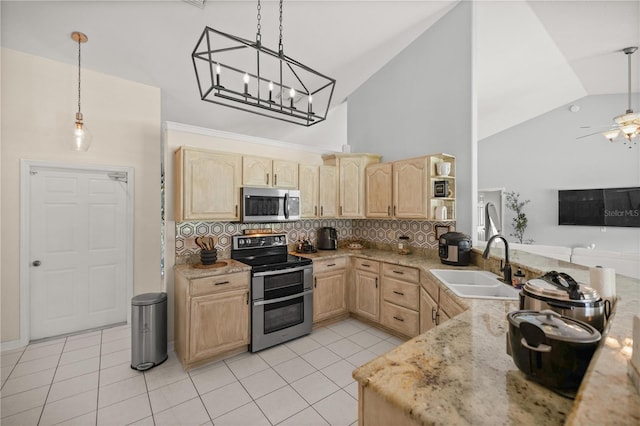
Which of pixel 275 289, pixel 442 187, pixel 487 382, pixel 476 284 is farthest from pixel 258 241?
pixel 487 382

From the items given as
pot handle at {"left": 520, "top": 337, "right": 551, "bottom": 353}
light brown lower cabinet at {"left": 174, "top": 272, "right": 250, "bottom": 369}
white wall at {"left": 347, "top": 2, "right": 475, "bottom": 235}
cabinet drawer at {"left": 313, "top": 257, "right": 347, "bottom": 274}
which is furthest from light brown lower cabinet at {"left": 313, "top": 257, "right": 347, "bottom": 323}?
pot handle at {"left": 520, "top": 337, "right": 551, "bottom": 353}

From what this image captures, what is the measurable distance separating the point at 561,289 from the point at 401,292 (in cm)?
209

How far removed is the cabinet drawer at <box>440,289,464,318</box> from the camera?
1.96 m

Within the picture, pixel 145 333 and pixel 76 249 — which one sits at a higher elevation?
pixel 76 249

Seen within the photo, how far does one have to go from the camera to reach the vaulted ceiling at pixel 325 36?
2561mm

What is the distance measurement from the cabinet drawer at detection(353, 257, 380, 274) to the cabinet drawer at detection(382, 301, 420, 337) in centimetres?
43

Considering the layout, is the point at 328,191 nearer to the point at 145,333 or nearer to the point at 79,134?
the point at 145,333

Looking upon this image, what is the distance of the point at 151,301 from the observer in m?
2.65

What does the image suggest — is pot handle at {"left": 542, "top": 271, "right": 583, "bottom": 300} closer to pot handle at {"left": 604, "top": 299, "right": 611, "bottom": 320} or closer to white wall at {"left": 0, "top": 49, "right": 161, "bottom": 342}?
pot handle at {"left": 604, "top": 299, "right": 611, "bottom": 320}

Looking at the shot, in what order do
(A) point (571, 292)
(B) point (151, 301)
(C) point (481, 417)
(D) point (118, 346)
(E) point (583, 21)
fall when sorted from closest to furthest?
(C) point (481, 417) → (A) point (571, 292) → (B) point (151, 301) → (D) point (118, 346) → (E) point (583, 21)

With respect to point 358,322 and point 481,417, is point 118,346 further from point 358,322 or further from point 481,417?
point 481,417

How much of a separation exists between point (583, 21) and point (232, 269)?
5.09 m

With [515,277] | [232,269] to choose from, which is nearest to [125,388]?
[232,269]

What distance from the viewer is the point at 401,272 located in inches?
125
